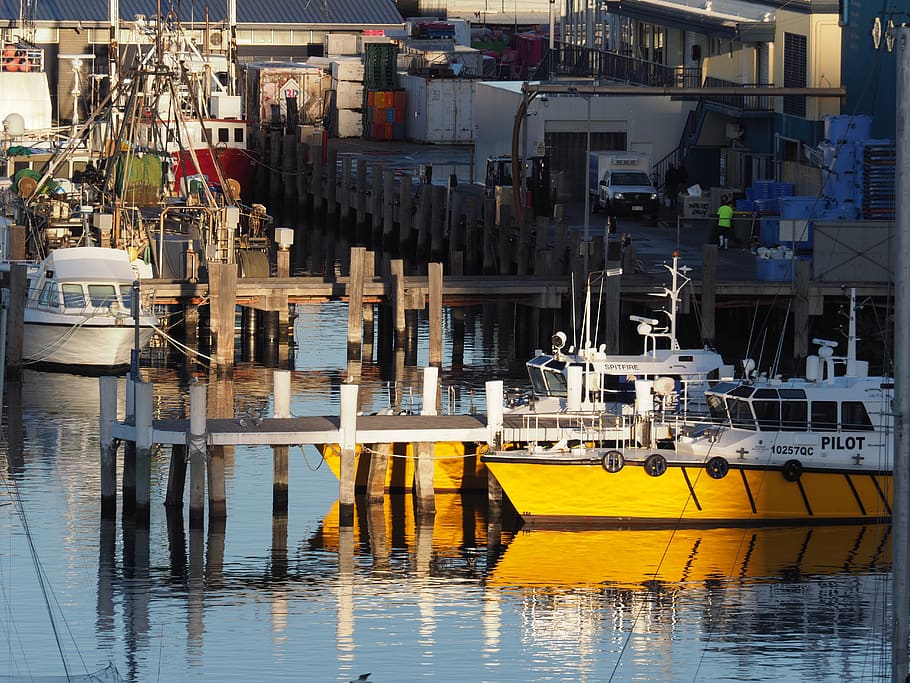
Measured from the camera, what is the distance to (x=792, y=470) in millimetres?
40844

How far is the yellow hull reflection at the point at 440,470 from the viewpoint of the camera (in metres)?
42.9

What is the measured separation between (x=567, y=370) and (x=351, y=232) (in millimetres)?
42725

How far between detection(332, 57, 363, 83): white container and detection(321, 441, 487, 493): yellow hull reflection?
2570 inches

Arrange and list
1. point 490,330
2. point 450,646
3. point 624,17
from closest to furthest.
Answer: point 450,646, point 490,330, point 624,17

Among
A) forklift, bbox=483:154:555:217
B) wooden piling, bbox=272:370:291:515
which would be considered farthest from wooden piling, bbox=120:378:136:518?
forklift, bbox=483:154:555:217

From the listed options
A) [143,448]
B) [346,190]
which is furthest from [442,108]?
[143,448]

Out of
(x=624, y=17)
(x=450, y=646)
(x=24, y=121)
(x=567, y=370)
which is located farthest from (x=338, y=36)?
(x=450, y=646)

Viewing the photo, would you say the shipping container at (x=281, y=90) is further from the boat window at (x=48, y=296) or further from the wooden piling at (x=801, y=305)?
the wooden piling at (x=801, y=305)

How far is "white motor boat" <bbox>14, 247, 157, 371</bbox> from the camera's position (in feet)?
→ 186

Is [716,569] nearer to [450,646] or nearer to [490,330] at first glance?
[450,646]

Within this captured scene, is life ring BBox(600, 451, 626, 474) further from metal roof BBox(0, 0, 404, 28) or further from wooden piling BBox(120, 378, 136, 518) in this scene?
metal roof BBox(0, 0, 404, 28)

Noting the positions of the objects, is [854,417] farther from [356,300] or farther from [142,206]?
[142,206]

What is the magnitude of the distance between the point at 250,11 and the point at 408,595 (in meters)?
90.5

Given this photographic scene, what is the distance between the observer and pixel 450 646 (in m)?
34.8
